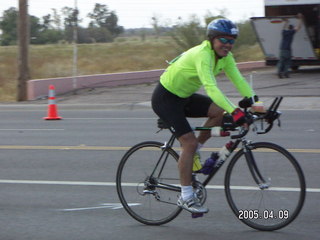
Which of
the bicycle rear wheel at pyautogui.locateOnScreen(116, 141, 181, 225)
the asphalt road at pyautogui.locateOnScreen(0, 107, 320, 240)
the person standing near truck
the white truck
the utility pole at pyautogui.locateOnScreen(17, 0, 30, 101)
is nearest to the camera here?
the asphalt road at pyautogui.locateOnScreen(0, 107, 320, 240)

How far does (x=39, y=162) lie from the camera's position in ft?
32.5

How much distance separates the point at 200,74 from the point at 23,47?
17786 millimetres

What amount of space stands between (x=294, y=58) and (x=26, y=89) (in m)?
9.57

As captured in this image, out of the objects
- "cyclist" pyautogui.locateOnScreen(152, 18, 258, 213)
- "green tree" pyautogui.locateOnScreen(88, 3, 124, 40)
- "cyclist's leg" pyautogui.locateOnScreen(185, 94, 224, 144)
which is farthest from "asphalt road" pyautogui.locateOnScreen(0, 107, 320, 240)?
"green tree" pyautogui.locateOnScreen(88, 3, 124, 40)

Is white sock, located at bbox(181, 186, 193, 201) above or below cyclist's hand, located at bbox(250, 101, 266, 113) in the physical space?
below

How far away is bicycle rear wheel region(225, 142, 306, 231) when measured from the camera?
224 inches

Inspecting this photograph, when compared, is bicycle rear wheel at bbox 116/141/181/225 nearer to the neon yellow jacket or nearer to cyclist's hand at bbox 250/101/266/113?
the neon yellow jacket

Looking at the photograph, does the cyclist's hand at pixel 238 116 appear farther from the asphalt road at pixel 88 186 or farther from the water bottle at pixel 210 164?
the asphalt road at pixel 88 186

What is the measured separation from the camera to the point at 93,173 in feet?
29.2

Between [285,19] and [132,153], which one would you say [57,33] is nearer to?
[285,19]

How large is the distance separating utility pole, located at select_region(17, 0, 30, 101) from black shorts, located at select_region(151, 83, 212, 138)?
17.0 meters

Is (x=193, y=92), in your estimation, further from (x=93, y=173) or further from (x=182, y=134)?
(x=93, y=173)

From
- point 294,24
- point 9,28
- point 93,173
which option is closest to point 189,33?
point 294,24

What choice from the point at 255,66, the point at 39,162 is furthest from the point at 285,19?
the point at 39,162
